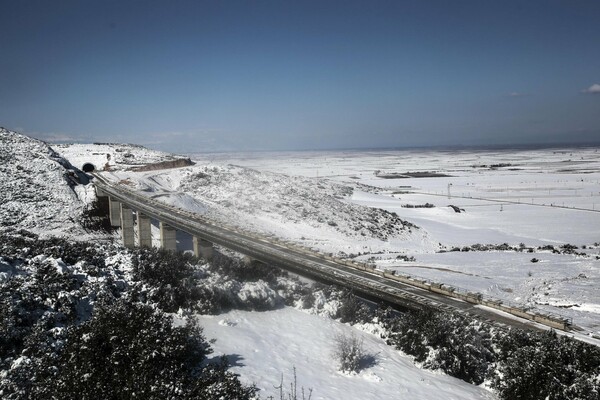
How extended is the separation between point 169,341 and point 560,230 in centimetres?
5367

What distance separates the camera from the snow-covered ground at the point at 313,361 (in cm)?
1556

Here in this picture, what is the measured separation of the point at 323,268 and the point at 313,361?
9.84 meters

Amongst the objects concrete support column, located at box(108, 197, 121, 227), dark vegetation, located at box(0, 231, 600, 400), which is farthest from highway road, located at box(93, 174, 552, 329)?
concrete support column, located at box(108, 197, 121, 227)

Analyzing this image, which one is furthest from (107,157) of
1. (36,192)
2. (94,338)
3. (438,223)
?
(94,338)

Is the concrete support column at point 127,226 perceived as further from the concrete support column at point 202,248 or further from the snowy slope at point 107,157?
the snowy slope at point 107,157

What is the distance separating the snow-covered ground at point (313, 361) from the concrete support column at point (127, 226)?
26427 mm

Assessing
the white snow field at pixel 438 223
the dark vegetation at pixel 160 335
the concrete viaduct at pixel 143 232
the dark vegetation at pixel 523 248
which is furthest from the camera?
the dark vegetation at pixel 523 248

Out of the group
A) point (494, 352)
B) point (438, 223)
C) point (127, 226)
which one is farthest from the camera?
point (438, 223)

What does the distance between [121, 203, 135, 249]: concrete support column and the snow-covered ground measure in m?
26.4

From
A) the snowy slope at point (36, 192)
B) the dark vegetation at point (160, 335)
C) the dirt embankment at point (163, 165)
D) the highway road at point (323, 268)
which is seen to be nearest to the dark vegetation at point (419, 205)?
the highway road at point (323, 268)

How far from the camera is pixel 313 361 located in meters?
18.0

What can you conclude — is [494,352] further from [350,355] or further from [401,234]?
[401,234]

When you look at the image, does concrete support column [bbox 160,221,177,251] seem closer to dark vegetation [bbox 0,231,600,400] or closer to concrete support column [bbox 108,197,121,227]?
Result: dark vegetation [bbox 0,231,600,400]

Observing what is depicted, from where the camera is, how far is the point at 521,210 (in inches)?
2736
